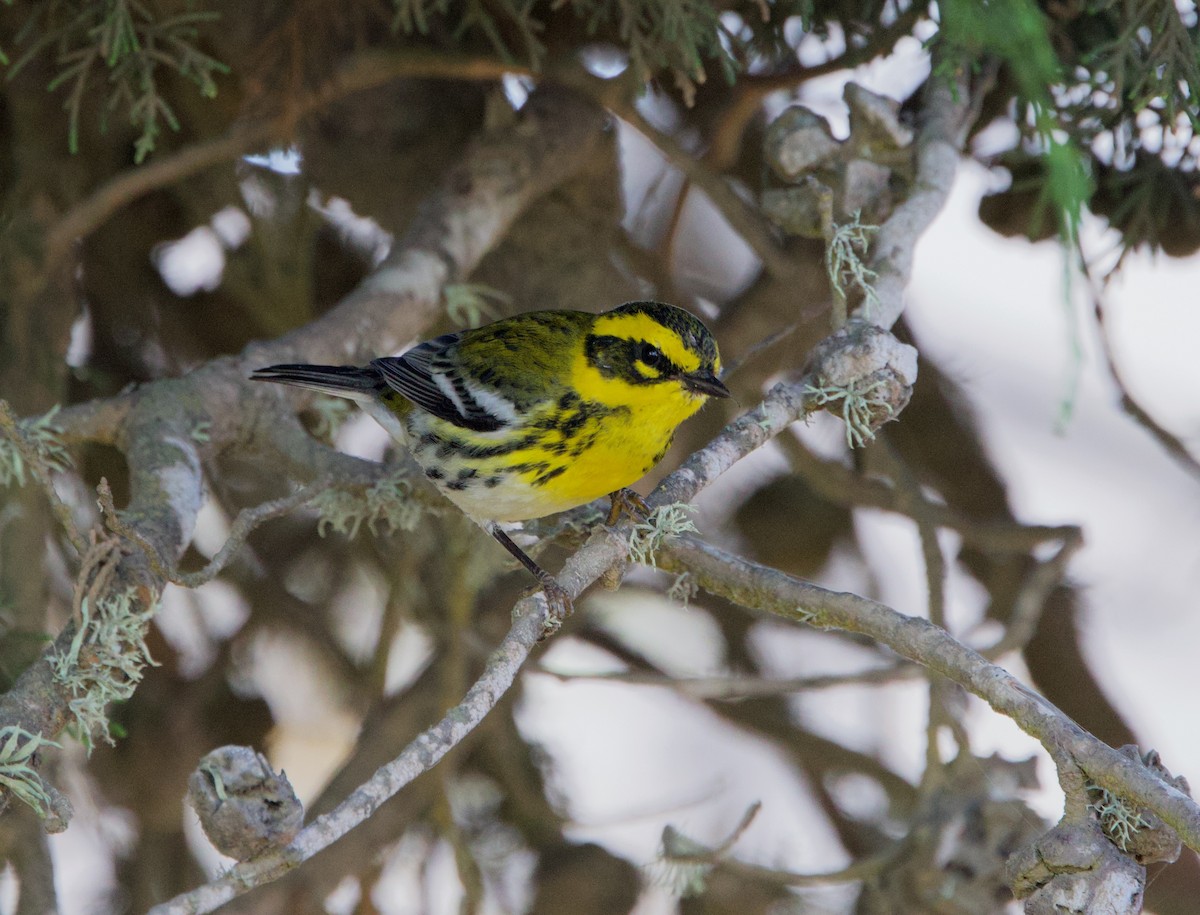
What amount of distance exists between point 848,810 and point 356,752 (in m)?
1.08

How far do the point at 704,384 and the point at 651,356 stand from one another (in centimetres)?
10

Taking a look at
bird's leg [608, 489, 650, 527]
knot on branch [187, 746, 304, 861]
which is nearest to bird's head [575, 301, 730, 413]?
bird's leg [608, 489, 650, 527]

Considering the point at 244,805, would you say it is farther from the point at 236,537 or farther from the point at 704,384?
the point at 704,384

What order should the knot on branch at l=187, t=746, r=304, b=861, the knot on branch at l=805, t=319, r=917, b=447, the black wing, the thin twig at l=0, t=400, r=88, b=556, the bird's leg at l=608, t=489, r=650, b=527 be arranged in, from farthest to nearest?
the black wing < the bird's leg at l=608, t=489, r=650, b=527 < the knot on branch at l=805, t=319, r=917, b=447 < the thin twig at l=0, t=400, r=88, b=556 < the knot on branch at l=187, t=746, r=304, b=861

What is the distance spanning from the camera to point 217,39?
218 centimetres

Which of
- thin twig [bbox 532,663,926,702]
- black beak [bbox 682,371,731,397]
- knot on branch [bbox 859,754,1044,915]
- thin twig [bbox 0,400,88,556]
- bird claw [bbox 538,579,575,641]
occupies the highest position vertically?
thin twig [bbox 0,400,88,556]

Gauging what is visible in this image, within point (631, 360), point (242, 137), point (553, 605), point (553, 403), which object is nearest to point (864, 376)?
point (553, 605)

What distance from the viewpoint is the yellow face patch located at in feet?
6.41

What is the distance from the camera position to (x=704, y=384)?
1.95 metres

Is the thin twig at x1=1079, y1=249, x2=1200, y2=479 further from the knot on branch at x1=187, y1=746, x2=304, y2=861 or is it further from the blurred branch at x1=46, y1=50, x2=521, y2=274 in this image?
the knot on branch at x1=187, y1=746, x2=304, y2=861

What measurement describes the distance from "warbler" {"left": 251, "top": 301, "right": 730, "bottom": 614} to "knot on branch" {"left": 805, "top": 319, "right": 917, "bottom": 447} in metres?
0.40

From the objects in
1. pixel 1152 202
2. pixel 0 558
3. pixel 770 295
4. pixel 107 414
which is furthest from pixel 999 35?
pixel 0 558

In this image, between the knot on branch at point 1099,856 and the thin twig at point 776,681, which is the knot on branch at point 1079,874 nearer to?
the knot on branch at point 1099,856

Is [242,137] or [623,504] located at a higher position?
[242,137]
